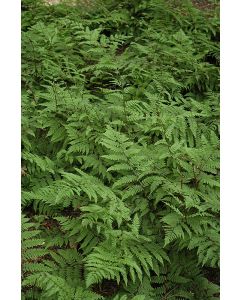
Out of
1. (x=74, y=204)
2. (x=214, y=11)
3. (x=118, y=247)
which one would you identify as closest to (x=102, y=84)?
(x=74, y=204)

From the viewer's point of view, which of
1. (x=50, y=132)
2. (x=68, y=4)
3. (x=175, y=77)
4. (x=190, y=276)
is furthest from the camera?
(x=68, y=4)

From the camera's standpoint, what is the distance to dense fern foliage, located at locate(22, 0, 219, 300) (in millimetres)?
3271

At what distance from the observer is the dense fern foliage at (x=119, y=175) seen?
327cm

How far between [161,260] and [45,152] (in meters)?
1.99

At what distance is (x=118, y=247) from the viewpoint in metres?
3.29

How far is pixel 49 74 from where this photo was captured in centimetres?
546

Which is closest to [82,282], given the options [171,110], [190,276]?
[190,276]

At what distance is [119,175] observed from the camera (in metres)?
4.12

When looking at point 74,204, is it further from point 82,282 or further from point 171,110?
point 171,110
